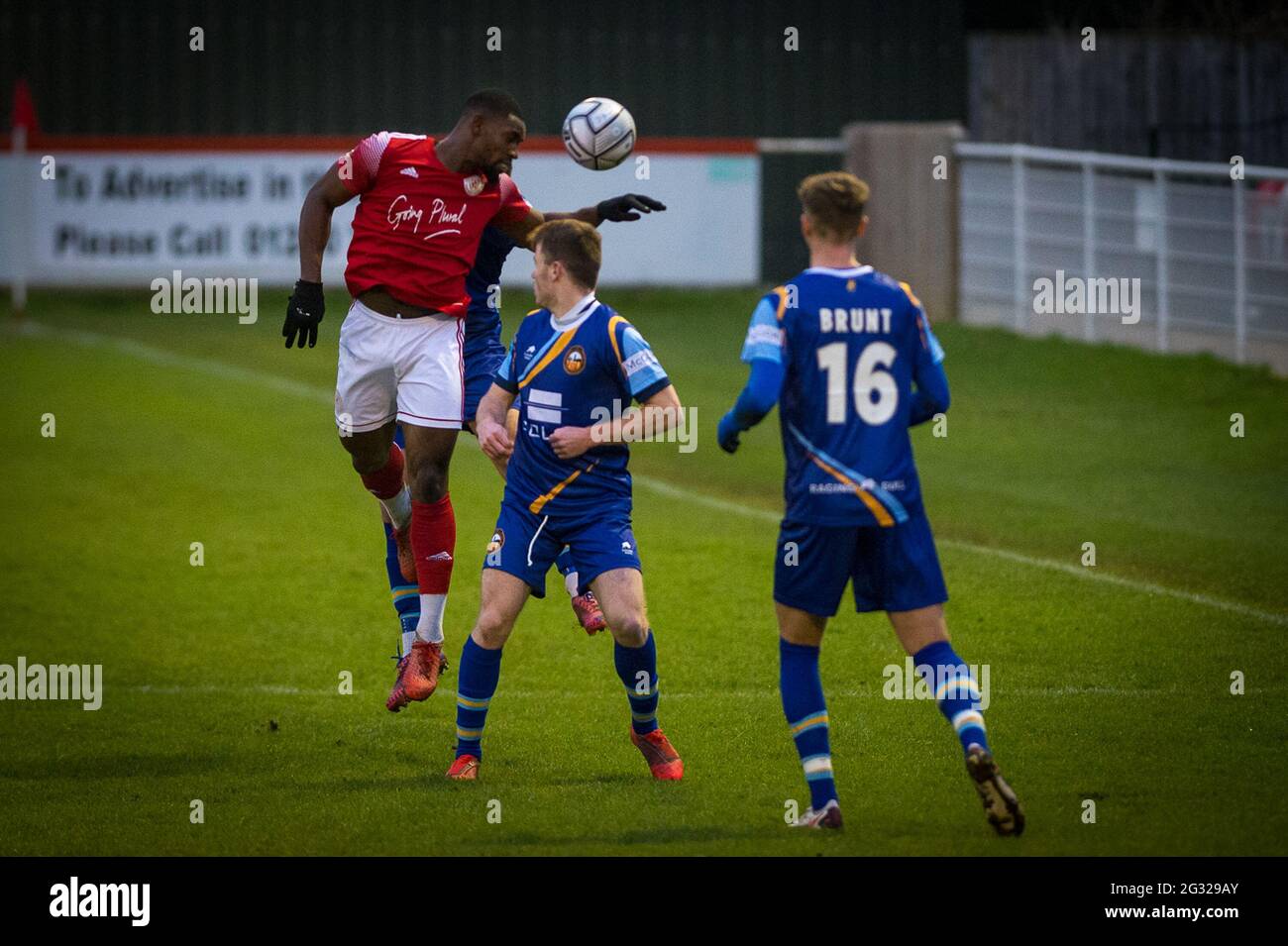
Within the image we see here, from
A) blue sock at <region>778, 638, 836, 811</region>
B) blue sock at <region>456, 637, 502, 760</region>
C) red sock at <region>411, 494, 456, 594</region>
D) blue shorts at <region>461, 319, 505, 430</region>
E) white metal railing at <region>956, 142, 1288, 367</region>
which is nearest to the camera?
blue sock at <region>778, 638, 836, 811</region>

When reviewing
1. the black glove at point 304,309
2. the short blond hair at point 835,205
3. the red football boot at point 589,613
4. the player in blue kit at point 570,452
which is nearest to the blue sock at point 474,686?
the player in blue kit at point 570,452

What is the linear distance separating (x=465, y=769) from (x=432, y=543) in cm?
146

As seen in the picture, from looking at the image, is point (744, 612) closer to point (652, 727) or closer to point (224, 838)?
point (652, 727)

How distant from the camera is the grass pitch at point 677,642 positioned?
273 inches

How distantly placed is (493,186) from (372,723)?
2.54 m

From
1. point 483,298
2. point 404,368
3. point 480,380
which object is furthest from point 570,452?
point 483,298

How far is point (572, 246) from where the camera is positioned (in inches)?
284

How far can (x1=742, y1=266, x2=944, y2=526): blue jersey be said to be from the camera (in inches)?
250

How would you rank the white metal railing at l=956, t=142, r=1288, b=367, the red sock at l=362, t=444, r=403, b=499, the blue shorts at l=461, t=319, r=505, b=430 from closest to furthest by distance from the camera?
the red sock at l=362, t=444, r=403, b=499 < the blue shorts at l=461, t=319, r=505, b=430 < the white metal railing at l=956, t=142, r=1288, b=367

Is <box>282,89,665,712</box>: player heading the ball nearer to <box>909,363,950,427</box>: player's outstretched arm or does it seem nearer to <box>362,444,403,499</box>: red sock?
<box>362,444,403,499</box>: red sock

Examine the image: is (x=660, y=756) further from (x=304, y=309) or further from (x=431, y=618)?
(x=304, y=309)

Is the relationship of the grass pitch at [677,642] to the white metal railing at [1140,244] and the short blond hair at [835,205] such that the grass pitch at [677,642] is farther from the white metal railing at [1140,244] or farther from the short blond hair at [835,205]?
the short blond hair at [835,205]

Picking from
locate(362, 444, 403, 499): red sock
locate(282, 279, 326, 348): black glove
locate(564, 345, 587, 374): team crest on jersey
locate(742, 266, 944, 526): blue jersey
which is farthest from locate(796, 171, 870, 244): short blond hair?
locate(362, 444, 403, 499): red sock

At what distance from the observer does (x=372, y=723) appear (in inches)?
347
